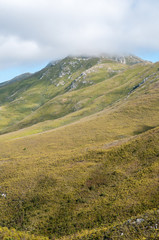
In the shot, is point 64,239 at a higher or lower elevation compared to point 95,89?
lower

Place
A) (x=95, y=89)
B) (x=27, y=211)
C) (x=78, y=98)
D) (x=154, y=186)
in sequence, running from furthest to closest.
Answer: (x=95, y=89) → (x=78, y=98) → (x=27, y=211) → (x=154, y=186)

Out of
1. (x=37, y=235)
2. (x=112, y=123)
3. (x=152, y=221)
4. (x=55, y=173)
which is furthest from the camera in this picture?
(x=112, y=123)

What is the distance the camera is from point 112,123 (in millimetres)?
72438

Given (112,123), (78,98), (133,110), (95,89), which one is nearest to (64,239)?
(112,123)

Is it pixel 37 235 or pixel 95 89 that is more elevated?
pixel 95 89

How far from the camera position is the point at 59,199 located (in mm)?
22281

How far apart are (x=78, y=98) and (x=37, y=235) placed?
537ft

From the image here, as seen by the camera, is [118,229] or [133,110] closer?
[118,229]

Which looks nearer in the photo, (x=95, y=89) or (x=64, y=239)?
(x=64, y=239)

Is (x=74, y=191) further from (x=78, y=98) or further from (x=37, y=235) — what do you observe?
(x=78, y=98)

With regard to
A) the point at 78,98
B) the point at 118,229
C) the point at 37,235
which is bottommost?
the point at 37,235

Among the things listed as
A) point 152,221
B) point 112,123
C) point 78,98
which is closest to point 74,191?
point 152,221

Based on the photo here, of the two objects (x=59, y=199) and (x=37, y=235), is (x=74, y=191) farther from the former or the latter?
(x=37, y=235)

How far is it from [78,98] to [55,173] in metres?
152
